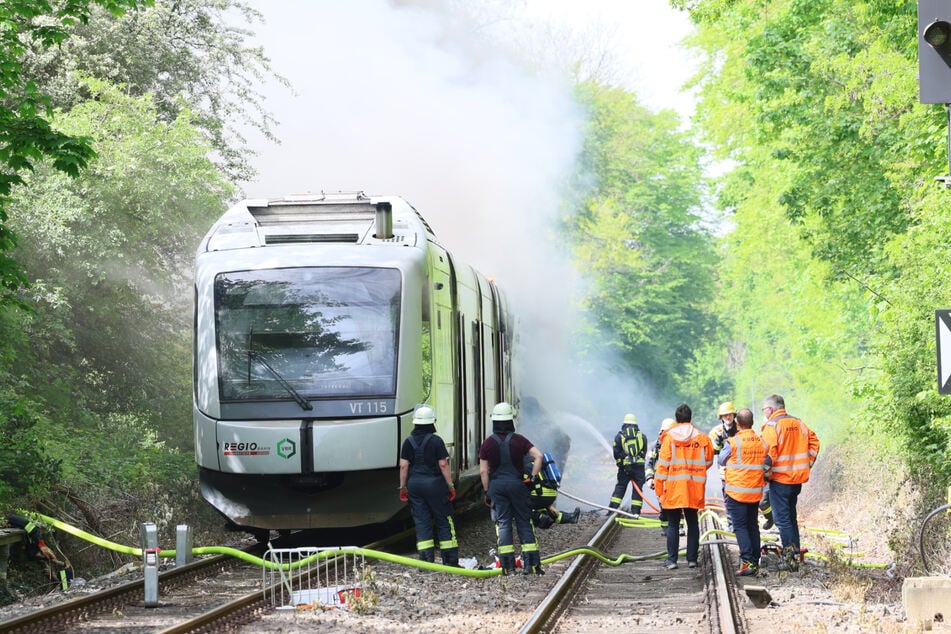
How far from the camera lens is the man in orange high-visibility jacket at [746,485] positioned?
11.4 meters

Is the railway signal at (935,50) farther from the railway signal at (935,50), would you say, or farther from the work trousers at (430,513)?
the work trousers at (430,513)

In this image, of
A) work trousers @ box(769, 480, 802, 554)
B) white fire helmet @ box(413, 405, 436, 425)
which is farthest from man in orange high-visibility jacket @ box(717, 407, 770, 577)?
white fire helmet @ box(413, 405, 436, 425)

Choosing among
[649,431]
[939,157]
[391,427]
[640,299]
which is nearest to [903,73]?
[939,157]

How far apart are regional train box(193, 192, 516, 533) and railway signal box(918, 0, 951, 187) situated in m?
6.74

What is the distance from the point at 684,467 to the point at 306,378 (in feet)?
12.4

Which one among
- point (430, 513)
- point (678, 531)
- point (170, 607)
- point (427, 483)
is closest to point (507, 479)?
point (427, 483)

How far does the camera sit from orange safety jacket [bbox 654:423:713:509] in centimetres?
1216

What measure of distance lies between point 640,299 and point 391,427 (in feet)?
99.6

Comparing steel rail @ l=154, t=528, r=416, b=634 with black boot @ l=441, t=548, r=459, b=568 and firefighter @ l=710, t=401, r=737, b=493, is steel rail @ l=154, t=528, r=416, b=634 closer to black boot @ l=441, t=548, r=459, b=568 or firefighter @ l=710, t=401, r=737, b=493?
black boot @ l=441, t=548, r=459, b=568

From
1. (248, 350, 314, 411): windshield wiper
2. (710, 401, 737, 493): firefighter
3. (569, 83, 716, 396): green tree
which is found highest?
(569, 83, 716, 396): green tree

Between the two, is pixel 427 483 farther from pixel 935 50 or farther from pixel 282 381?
pixel 935 50

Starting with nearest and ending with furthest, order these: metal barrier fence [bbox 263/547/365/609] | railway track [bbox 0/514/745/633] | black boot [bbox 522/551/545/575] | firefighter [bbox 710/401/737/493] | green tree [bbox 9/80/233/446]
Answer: railway track [bbox 0/514/745/633]
metal barrier fence [bbox 263/547/365/609]
black boot [bbox 522/551/545/575]
firefighter [bbox 710/401/737/493]
green tree [bbox 9/80/233/446]

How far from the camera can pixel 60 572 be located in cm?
→ 1201

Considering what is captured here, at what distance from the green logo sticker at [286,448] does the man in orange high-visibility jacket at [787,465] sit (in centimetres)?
447
